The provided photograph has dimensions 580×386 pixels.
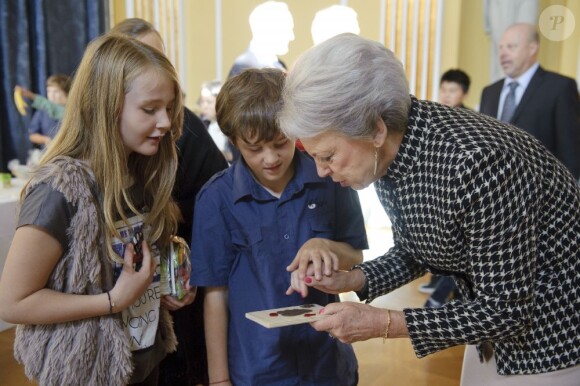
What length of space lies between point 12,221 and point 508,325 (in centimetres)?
330

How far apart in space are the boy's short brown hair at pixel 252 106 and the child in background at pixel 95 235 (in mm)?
138

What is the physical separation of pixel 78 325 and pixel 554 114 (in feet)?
11.1

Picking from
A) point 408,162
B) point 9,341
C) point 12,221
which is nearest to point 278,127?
point 408,162

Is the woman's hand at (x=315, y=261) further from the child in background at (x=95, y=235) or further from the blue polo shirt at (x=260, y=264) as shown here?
the child in background at (x=95, y=235)

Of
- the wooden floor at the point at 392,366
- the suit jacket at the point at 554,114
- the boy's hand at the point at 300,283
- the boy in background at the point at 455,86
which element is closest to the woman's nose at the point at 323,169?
the boy's hand at the point at 300,283

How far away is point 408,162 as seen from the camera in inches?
49.8

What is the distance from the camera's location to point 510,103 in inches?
164

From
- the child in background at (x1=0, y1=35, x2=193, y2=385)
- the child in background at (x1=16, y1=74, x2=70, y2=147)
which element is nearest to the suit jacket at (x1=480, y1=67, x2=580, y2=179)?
the child in background at (x1=0, y1=35, x2=193, y2=385)

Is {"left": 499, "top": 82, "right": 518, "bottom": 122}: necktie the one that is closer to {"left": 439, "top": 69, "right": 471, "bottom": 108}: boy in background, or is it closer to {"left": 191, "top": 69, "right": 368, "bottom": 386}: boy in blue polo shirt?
{"left": 439, "top": 69, "right": 471, "bottom": 108}: boy in background

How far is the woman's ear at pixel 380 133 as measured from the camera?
122cm

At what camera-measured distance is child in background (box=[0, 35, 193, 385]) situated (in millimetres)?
1281

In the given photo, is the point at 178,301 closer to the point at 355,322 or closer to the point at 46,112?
the point at 355,322

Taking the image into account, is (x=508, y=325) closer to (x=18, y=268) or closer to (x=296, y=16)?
(x=18, y=268)

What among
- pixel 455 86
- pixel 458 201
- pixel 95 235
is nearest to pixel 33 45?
pixel 455 86
